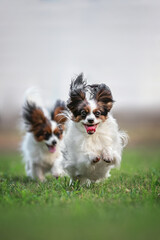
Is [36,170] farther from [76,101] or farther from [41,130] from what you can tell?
[76,101]

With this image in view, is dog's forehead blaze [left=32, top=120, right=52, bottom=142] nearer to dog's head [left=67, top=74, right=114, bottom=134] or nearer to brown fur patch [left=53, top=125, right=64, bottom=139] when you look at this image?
brown fur patch [left=53, top=125, right=64, bottom=139]

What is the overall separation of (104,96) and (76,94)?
1.37 feet

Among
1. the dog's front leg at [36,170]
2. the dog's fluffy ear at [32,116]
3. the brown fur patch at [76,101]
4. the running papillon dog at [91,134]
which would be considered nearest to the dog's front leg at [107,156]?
the running papillon dog at [91,134]

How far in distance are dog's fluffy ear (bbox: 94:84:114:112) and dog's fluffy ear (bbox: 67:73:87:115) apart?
0.69ft

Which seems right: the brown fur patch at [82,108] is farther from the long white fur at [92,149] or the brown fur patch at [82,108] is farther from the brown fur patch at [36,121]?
the brown fur patch at [36,121]

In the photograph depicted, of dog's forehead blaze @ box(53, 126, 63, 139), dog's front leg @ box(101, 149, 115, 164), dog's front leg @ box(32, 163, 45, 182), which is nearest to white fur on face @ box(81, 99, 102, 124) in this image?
dog's front leg @ box(101, 149, 115, 164)

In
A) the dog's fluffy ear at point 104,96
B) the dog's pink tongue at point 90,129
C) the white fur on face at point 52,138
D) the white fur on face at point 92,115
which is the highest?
the dog's fluffy ear at point 104,96

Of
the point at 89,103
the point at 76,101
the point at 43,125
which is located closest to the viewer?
the point at 89,103

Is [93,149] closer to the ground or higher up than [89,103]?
closer to the ground

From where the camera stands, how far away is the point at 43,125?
24.1 feet

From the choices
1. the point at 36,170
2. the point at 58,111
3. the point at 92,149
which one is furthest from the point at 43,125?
the point at 92,149

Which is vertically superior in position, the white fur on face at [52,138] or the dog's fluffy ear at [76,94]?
the dog's fluffy ear at [76,94]

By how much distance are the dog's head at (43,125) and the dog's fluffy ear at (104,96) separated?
189cm

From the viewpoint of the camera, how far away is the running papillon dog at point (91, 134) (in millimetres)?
5172
